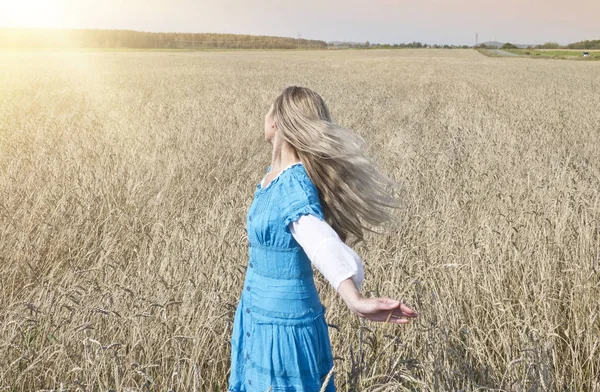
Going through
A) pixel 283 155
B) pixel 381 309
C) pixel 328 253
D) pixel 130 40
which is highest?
pixel 130 40

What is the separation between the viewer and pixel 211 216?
3.88 m

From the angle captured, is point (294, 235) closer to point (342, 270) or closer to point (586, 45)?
point (342, 270)

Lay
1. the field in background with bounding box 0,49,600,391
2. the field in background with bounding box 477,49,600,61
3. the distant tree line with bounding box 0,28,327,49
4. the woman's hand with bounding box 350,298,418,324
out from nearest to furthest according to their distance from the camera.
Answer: the woman's hand with bounding box 350,298,418,324 < the field in background with bounding box 0,49,600,391 < the field in background with bounding box 477,49,600,61 < the distant tree line with bounding box 0,28,327,49

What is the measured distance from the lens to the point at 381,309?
A: 4.31 ft

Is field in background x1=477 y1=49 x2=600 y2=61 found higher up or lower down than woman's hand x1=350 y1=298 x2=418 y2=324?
higher up

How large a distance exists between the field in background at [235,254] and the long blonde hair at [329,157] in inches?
17.7

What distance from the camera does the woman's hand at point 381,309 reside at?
1310mm

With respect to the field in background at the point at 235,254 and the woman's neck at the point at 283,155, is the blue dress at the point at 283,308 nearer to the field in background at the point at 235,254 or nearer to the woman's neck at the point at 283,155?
the woman's neck at the point at 283,155

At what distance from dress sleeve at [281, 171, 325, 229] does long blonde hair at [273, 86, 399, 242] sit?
6 cm

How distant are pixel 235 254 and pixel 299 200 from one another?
5.86ft

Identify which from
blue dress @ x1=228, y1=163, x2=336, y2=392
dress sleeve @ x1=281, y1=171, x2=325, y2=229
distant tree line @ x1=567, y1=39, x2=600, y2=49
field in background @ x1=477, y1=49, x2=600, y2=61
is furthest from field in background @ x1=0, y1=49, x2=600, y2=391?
distant tree line @ x1=567, y1=39, x2=600, y2=49

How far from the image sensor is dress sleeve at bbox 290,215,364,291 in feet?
4.51

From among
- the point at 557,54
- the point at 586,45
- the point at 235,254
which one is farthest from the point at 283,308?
the point at 586,45

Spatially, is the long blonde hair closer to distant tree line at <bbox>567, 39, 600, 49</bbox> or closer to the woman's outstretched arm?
the woman's outstretched arm
